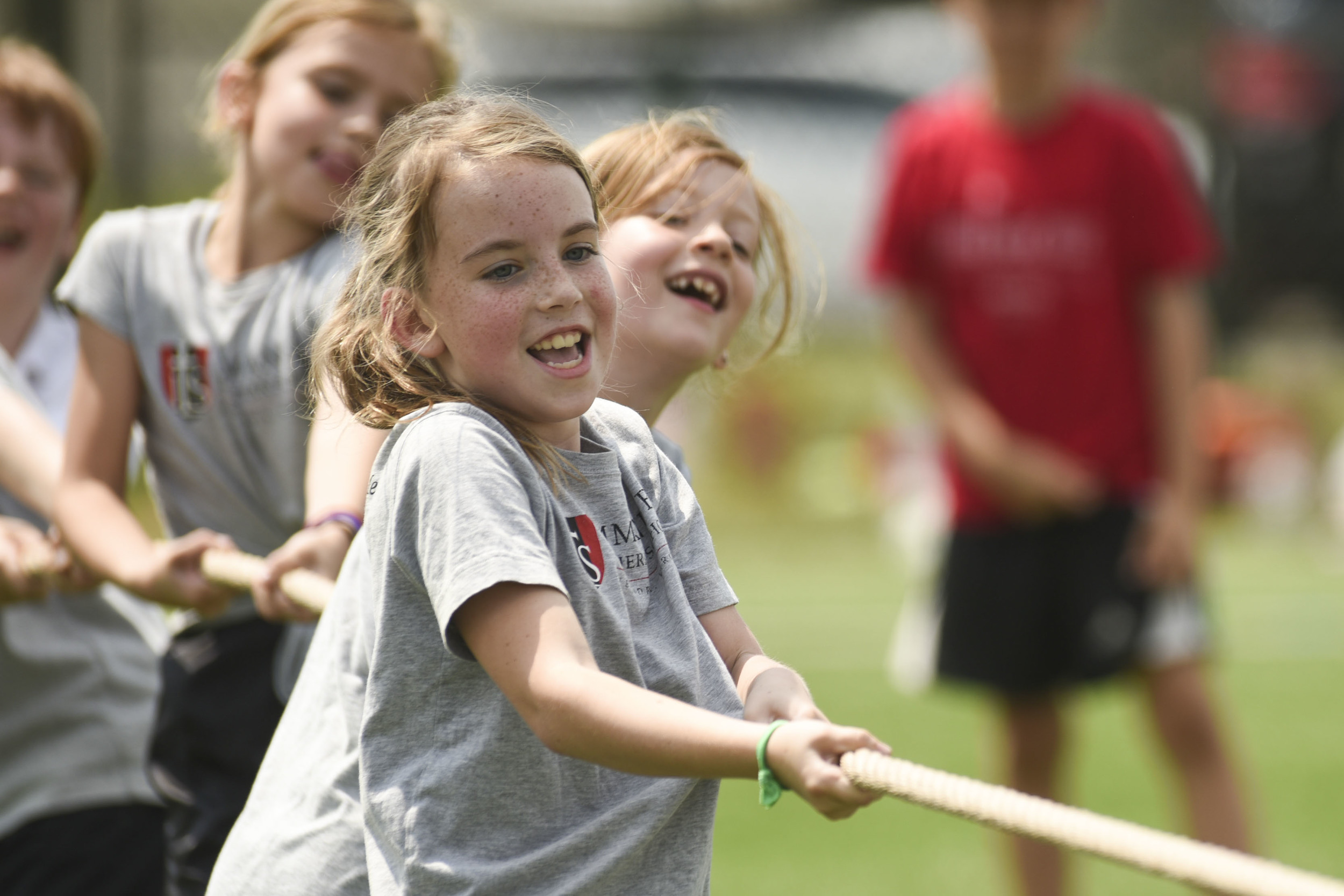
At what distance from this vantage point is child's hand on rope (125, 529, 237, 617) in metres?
2.30

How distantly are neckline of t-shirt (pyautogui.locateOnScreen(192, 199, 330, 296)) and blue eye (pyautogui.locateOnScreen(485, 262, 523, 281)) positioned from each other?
1.02 metres

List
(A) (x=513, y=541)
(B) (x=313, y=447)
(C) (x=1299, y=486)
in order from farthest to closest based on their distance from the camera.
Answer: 1. (C) (x=1299, y=486)
2. (B) (x=313, y=447)
3. (A) (x=513, y=541)

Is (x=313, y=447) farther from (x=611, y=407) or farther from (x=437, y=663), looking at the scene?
(x=437, y=663)

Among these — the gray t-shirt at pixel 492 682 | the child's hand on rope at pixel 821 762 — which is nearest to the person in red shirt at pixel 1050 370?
the gray t-shirt at pixel 492 682

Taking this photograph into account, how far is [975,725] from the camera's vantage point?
7445mm

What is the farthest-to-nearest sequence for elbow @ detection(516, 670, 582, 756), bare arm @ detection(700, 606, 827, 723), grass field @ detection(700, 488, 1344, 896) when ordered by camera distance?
grass field @ detection(700, 488, 1344, 896) → bare arm @ detection(700, 606, 827, 723) → elbow @ detection(516, 670, 582, 756)

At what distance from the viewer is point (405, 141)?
1686 mm

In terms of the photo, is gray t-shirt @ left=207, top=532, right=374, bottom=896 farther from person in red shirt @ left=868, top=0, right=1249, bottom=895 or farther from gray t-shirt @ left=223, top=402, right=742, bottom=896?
person in red shirt @ left=868, top=0, right=1249, bottom=895

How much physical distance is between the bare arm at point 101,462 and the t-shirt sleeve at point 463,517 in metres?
0.93

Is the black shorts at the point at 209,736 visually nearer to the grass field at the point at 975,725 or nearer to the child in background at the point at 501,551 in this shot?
the child in background at the point at 501,551

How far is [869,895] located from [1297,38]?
19.9m

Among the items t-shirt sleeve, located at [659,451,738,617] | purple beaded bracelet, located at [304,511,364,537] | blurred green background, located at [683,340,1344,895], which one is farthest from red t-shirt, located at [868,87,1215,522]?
t-shirt sleeve, located at [659,451,738,617]

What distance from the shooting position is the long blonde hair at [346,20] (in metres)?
2.54

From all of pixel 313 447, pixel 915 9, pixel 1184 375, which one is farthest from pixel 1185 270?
pixel 915 9
